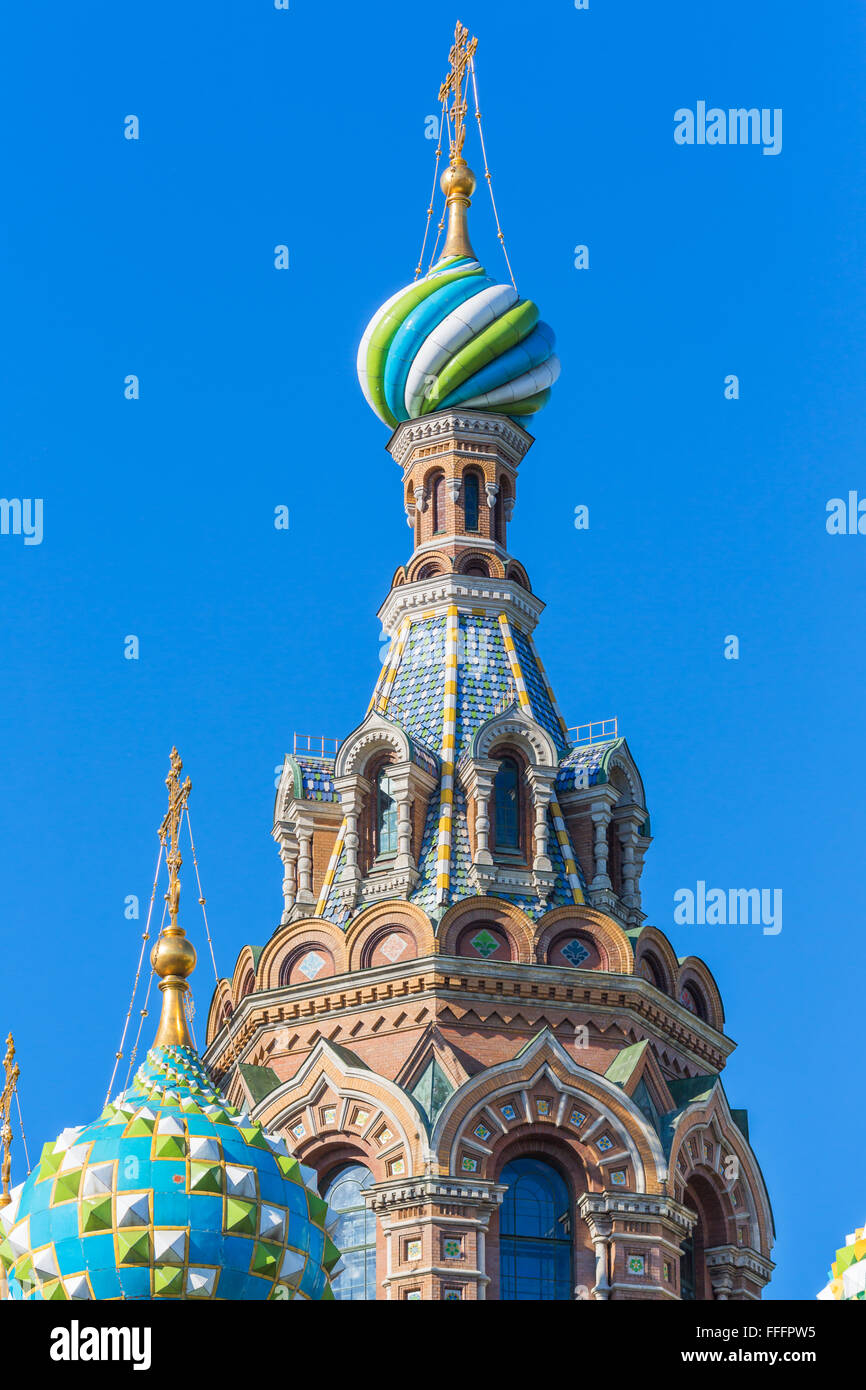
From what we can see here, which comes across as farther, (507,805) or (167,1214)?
(507,805)

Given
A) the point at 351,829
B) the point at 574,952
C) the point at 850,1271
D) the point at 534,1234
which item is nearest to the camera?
the point at 850,1271

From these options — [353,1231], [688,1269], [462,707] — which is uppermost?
[462,707]

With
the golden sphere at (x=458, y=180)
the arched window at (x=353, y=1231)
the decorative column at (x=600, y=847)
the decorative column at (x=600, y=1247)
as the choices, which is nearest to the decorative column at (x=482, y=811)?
the decorative column at (x=600, y=847)

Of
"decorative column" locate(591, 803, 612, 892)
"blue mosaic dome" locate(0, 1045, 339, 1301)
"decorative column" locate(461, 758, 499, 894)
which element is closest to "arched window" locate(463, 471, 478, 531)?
"decorative column" locate(461, 758, 499, 894)

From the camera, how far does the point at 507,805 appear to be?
36.1 m

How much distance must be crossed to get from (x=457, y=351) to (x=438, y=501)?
6.51 ft

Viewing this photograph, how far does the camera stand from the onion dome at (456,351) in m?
39.8

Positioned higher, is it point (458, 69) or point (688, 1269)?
point (458, 69)

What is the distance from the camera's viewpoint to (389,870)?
3522 cm

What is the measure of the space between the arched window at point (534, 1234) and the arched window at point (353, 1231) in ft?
4.59

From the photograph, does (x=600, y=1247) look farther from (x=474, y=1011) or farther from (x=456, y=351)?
(x=456, y=351)

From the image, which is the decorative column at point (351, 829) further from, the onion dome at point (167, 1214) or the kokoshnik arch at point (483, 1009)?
the onion dome at point (167, 1214)

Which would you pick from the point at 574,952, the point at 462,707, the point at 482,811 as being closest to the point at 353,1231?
the point at 574,952

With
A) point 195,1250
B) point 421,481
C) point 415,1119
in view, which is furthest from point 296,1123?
point 421,481
